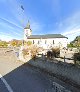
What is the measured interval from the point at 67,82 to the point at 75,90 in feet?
7.85

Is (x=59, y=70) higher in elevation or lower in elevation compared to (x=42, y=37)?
lower

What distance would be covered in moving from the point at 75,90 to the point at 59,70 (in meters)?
5.49

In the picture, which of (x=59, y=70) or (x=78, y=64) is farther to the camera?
(x=59, y=70)

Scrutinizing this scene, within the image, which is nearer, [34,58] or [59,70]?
[59,70]

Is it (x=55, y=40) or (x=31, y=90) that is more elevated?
(x=55, y=40)

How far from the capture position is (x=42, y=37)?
359 feet

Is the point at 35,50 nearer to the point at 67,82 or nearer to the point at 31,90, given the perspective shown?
the point at 67,82

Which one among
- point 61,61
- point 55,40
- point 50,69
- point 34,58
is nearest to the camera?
point 61,61

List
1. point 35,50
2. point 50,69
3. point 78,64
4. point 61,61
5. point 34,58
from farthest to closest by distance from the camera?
point 35,50 → point 34,58 → point 50,69 → point 61,61 → point 78,64

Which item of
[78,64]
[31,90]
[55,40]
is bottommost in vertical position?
[31,90]

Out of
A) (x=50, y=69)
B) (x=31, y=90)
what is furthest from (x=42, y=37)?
(x=31, y=90)

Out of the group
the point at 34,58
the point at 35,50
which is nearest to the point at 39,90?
the point at 34,58

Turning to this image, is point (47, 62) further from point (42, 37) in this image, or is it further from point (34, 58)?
point (42, 37)

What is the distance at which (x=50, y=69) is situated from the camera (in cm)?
2172
